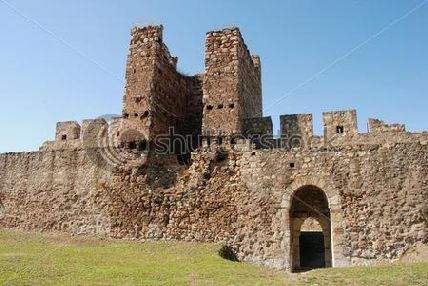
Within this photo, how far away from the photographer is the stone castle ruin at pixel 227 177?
12.5 m

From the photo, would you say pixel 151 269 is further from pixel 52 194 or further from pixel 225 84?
pixel 225 84

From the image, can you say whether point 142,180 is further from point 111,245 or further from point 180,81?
point 180,81

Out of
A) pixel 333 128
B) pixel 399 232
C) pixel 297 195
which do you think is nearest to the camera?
pixel 399 232

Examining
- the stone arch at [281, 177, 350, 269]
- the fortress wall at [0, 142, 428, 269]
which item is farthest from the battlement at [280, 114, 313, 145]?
the stone arch at [281, 177, 350, 269]

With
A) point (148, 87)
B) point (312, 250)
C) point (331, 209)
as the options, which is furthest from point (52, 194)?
point (312, 250)

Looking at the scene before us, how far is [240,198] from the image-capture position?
13656mm

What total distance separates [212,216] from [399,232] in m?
5.24

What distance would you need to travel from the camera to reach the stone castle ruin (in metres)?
12.5

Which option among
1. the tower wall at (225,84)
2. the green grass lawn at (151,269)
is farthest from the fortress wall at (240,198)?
the tower wall at (225,84)

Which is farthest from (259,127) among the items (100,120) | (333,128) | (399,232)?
(100,120)

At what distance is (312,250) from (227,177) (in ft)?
21.6

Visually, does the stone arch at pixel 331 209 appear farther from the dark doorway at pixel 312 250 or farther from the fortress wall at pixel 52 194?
the fortress wall at pixel 52 194

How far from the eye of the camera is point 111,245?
13781mm

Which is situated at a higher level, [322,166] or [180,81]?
[180,81]
